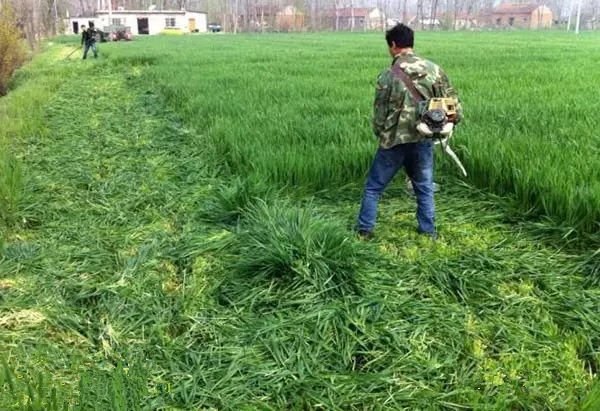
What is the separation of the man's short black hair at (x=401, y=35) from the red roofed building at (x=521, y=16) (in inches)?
3527

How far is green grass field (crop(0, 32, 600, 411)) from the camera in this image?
2.35m

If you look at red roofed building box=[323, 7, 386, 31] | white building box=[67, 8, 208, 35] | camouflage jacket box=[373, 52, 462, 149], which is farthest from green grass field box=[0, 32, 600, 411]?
red roofed building box=[323, 7, 386, 31]

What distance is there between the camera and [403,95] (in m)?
3.48

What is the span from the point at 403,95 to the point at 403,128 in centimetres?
21

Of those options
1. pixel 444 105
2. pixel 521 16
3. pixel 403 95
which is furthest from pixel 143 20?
pixel 444 105

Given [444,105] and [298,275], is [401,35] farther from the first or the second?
[298,275]

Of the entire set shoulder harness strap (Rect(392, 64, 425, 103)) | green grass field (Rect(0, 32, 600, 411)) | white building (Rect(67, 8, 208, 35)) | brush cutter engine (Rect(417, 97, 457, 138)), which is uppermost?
white building (Rect(67, 8, 208, 35))

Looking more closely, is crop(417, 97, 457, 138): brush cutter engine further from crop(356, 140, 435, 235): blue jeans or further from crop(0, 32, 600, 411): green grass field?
crop(0, 32, 600, 411): green grass field

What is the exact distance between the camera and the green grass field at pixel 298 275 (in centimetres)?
235

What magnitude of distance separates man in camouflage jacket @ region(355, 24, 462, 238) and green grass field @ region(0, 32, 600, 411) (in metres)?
0.26

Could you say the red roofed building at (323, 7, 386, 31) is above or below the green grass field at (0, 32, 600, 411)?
above

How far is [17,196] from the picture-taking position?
4500 millimetres

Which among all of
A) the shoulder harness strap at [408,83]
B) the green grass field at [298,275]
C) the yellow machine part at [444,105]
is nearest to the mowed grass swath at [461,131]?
the green grass field at [298,275]

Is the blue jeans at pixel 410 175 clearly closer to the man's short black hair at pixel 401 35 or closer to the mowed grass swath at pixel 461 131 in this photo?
the man's short black hair at pixel 401 35
